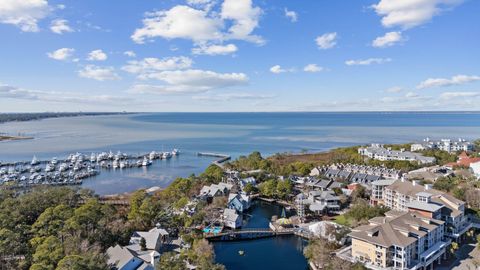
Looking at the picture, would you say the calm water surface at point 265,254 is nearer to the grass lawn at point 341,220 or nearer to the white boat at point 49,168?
the grass lawn at point 341,220

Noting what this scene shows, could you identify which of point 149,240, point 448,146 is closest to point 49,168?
point 149,240

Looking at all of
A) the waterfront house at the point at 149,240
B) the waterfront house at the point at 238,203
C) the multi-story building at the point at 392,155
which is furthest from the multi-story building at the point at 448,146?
the waterfront house at the point at 149,240

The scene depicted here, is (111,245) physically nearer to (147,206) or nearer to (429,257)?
(147,206)

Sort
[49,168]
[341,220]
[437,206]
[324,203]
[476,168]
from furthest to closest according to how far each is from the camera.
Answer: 1. [49,168]
2. [476,168]
3. [324,203]
4. [341,220]
5. [437,206]

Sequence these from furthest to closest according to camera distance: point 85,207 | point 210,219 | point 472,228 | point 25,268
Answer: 1. point 210,219
2. point 472,228
3. point 85,207
4. point 25,268

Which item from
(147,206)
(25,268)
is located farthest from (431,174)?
(25,268)

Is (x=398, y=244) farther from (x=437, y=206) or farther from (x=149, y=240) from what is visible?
(x=149, y=240)

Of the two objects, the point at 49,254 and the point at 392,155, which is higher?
the point at 392,155
